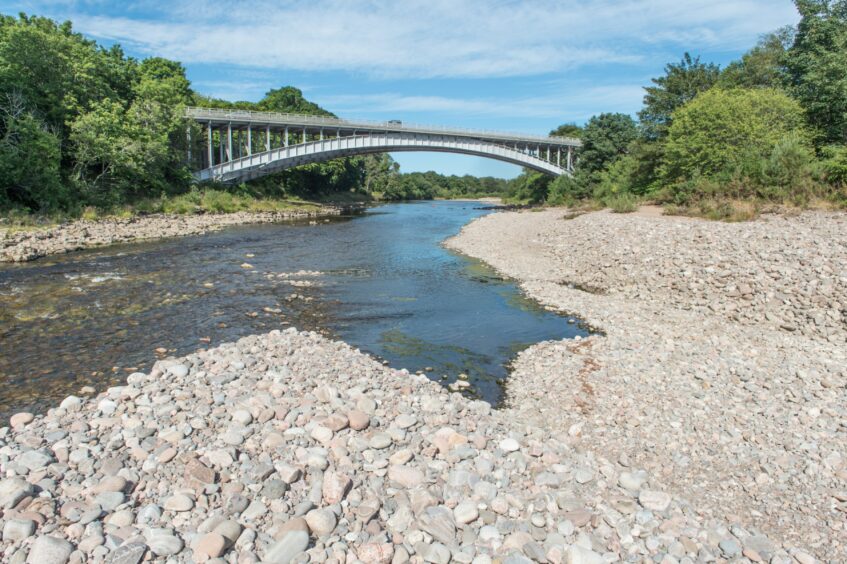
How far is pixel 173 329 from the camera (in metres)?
12.5

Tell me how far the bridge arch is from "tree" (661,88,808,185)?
3840 cm

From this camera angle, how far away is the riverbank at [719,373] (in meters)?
6.36

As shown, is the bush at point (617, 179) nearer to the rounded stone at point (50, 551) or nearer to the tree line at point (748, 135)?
the tree line at point (748, 135)

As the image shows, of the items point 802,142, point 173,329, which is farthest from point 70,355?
point 802,142

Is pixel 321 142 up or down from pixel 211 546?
up

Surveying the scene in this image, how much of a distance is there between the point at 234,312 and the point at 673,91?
43.5 meters

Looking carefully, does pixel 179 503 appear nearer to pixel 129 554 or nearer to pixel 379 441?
pixel 129 554

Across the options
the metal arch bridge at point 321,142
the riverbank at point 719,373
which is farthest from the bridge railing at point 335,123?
the riverbank at point 719,373

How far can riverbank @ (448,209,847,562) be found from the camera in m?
6.36

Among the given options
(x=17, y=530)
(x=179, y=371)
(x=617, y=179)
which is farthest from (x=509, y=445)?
(x=617, y=179)

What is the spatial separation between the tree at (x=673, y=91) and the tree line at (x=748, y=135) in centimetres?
9

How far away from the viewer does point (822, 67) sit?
92.5 ft

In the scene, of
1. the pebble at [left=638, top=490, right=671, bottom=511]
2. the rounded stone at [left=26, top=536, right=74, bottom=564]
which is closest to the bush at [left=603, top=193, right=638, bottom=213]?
the pebble at [left=638, top=490, right=671, bottom=511]

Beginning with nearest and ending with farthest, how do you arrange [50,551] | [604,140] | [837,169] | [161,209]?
[50,551] < [837,169] < [161,209] < [604,140]
